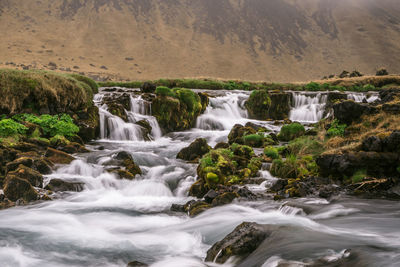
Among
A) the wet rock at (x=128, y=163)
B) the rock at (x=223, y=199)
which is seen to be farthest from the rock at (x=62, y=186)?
the rock at (x=223, y=199)

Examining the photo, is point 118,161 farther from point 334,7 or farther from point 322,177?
point 334,7

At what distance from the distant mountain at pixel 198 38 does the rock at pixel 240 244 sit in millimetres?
58369

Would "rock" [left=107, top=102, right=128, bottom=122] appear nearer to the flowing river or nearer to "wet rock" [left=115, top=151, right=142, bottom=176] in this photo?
the flowing river

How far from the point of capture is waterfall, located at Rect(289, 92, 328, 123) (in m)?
24.8

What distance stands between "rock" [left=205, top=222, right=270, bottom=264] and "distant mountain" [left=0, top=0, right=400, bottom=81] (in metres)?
58.4

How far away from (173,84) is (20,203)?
81.5 feet

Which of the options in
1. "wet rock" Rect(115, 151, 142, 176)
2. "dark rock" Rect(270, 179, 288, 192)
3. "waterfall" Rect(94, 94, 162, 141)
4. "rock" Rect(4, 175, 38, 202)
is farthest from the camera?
"waterfall" Rect(94, 94, 162, 141)

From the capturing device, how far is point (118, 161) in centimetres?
1092

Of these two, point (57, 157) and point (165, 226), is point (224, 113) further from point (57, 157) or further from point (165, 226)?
point (165, 226)

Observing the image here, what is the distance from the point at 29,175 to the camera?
8414mm

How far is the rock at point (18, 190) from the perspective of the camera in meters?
7.74

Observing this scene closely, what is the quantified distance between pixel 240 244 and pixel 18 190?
5655 mm

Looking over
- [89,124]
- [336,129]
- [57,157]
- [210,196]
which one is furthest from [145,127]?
[210,196]

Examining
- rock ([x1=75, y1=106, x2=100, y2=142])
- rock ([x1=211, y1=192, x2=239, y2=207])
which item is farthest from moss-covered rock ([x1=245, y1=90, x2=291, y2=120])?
rock ([x1=211, y1=192, x2=239, y2=207])
